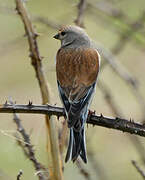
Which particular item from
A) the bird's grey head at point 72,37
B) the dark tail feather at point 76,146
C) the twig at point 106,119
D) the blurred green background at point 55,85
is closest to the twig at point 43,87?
the dark tail feather at point 76,146

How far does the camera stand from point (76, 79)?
492 centimetres

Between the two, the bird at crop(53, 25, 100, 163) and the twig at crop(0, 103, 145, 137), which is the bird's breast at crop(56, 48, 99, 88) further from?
the twig at crop(0, 103, 145, 137)

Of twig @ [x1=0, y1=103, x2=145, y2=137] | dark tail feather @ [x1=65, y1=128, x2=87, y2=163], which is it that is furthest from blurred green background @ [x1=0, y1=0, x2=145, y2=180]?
twig @ [x1=0, y1=103, x2=145, y2=137]

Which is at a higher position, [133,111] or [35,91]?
[35,91]

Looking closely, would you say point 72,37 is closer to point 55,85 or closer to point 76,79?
point 76,79

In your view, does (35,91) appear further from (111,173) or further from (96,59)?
(96,59)

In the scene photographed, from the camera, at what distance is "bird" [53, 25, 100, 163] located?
439cm

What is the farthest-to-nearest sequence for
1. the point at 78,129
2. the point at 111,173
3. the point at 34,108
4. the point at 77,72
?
the point at 111,173 < the point at 77,72 < the point at 78,129 < the point at 34,108

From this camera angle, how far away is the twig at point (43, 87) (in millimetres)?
4117

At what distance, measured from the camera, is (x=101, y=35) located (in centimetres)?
1101

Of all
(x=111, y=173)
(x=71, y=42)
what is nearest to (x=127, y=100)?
(x=111, y=173)

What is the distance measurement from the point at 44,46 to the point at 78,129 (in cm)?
656

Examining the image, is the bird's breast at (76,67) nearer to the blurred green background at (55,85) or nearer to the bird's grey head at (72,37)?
the bird's grey head at (72,37)

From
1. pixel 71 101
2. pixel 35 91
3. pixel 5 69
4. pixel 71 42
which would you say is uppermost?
pixel 5 69
